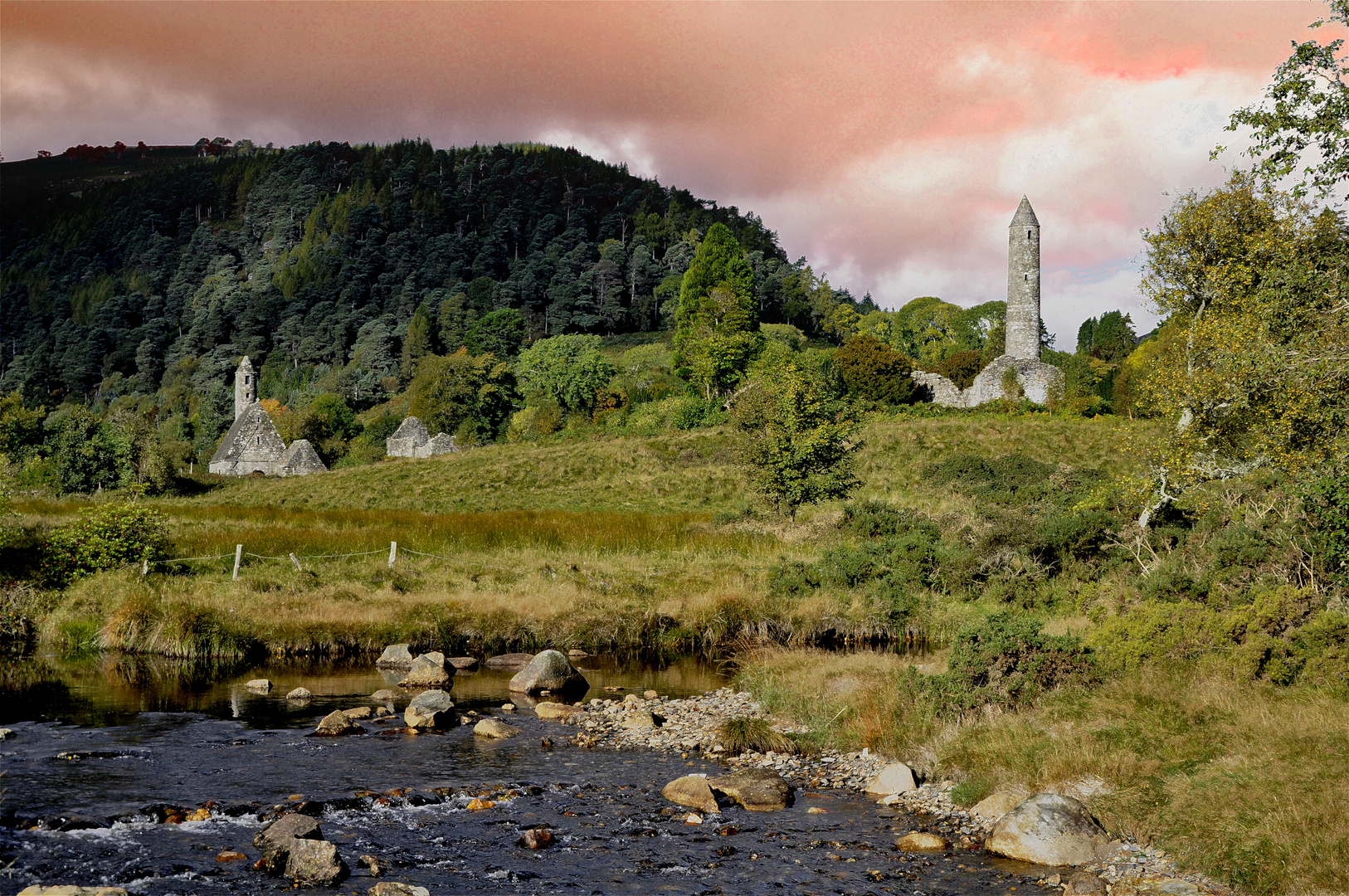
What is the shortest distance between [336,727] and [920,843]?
30.6 ft

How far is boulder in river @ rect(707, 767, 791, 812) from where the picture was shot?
1262cm

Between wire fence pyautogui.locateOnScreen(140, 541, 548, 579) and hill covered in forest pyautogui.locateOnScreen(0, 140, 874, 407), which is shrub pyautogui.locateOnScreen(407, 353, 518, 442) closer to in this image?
hill covered in forest pyautogui.locateOnScreen(0, 140, 874, 407)

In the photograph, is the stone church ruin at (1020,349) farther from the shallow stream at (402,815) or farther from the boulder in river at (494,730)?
the shallow stream at (402,815)

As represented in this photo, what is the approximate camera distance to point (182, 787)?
12.7m

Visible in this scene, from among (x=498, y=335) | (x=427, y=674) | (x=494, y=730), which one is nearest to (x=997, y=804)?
(x=494, y=730)

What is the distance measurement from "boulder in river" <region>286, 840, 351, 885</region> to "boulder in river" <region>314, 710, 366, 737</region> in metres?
5.41

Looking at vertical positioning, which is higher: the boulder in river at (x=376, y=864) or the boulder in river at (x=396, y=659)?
the boulder in river at (x=396, y=659)

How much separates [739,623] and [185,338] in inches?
6839

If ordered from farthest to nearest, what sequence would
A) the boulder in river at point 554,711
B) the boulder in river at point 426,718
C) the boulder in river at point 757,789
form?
the boulder in river at point 554,711, the boulder in river at point 426,718, the boulder in river at point 757,789

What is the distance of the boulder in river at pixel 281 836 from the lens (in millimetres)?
10266

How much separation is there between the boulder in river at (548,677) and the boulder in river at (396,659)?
9.91ft

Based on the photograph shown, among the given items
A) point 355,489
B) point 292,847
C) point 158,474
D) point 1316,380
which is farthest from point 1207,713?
point 158,474

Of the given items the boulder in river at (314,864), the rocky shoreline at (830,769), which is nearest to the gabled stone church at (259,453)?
the rocky shoreline at (830,769)

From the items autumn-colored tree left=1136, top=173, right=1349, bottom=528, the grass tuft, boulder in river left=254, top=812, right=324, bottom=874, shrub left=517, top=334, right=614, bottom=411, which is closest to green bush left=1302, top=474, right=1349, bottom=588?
autumn-colored tree left=1136, top=173, right=1349, bottom=528
